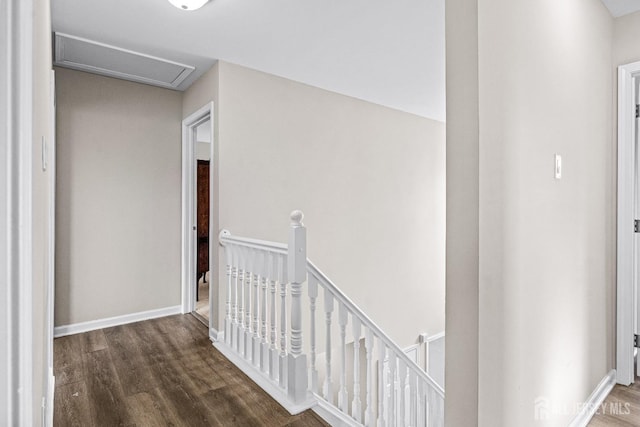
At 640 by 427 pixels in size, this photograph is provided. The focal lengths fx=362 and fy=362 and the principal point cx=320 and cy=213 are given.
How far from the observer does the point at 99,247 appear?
3191 mm

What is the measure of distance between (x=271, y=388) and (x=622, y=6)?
306cm

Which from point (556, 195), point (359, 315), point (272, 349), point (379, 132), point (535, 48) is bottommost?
point (272, 349)

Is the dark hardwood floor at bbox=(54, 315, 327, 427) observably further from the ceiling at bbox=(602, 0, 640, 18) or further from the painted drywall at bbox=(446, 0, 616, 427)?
the ceiling at bbox=(602, 0, 640, 18)

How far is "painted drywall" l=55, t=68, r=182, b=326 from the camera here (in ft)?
10.0

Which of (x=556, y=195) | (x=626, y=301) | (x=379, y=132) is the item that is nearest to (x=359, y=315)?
(x=556, y=195)

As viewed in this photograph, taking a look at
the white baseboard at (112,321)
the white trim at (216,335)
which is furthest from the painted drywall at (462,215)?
the white baseboard at (112,321)

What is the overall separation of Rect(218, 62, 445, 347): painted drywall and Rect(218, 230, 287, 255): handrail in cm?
16

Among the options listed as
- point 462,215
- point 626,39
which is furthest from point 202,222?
point 626,39

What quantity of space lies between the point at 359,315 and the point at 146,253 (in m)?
2.25

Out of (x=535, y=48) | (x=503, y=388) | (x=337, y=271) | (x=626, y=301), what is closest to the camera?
(x=503, y=388)

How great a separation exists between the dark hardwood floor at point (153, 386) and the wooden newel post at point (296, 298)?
0.14 metres

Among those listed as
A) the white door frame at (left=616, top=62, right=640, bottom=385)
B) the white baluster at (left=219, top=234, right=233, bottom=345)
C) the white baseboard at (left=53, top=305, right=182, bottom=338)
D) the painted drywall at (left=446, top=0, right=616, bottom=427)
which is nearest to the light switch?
the painted drywall at (left=446, top=0, right=616, bottom=427)

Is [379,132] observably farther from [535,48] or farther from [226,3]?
[535,48]

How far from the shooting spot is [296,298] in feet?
6.99
